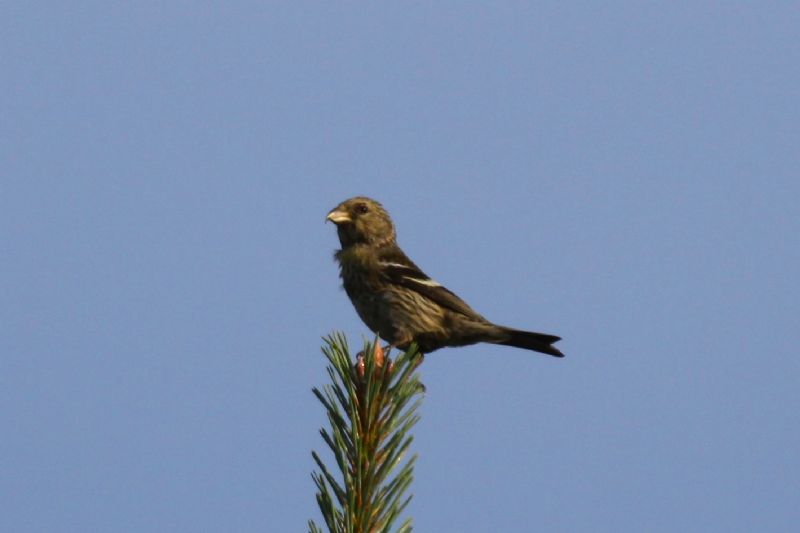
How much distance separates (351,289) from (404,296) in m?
0.52

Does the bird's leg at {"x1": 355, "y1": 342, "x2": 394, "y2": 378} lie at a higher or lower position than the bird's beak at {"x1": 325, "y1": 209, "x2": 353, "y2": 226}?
lower

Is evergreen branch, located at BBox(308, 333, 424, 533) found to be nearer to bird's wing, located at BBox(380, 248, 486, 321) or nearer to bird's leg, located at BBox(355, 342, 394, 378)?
bird's leg, located at BBox(355, 342, 394, 378)

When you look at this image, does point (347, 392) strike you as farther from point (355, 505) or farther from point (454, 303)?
point (454, 303)

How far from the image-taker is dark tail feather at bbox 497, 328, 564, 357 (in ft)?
27.3

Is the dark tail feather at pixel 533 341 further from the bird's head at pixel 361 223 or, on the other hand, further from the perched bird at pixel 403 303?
the bird's head at pixel 361 223

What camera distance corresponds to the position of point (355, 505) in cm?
321

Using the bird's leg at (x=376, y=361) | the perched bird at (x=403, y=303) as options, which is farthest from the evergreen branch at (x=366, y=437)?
the perched bird at (x=403, y=303)

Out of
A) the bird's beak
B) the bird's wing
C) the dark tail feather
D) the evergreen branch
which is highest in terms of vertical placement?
the bird's beak

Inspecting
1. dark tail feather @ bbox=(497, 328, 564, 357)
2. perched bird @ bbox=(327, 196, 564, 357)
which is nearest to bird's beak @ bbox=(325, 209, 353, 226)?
perched bird @ bbox=(327, 196, 564, 357)

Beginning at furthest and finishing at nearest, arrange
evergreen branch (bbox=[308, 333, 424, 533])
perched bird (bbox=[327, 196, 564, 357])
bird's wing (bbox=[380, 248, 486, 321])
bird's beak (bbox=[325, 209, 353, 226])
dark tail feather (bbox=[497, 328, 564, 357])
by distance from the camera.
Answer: bird's beak (bbox=[325, 209, 353, 226]), dark tail feather (bbox=[497, 328, 564, 357]), bird's wing (bbox=[380, 248, 486, 321]), perched bird (bbox=[327, 196, 564, 357]), evergreen branch (bbox=[308, 333, 424, 533])

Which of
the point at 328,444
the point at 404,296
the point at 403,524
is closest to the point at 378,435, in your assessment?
the point at 328,444

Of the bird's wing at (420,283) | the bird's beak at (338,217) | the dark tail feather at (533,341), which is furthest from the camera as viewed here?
the bird's beak at (338,217)

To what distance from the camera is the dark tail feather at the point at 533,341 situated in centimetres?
833

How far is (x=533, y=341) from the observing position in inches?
330
